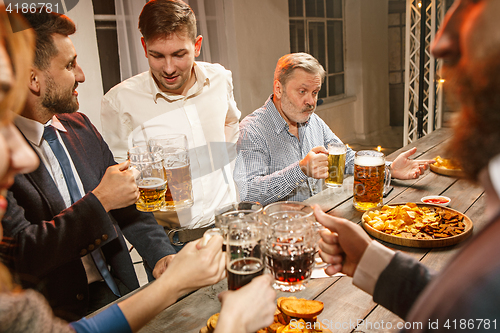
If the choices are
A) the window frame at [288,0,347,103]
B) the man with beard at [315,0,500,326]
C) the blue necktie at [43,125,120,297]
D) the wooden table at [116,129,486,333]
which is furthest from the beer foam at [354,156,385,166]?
the window frame at [288,0,347,103]

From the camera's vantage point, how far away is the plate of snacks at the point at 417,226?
1373mm

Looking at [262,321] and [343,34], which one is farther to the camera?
[343,34]

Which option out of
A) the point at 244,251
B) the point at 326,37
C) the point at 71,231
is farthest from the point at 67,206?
the point at 326,37

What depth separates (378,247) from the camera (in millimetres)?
916

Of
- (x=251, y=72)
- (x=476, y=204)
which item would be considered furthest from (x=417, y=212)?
(x=251, y=72)

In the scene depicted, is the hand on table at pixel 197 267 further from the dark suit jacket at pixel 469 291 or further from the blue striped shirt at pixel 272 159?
the blue striped shirt at pixel 272 159

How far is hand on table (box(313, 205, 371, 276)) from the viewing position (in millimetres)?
975

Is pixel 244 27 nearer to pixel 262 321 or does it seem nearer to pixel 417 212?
pixel 417 212

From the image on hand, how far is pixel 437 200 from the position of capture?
6.03 feet

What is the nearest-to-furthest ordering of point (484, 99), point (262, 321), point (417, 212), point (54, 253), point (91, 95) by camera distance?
1. point (484, 99)
2. point (262, 321)
3. point (54, 253)
4. point (417, 212)
5. point (91, 95)

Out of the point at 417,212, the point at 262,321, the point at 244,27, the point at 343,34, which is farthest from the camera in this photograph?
the point at 343,34

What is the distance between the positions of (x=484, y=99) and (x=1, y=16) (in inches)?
28.2

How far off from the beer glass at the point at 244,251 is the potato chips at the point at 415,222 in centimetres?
79

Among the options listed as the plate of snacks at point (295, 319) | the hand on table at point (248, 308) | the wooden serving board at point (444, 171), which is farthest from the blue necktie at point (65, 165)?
the wooden serving board at point (444, 171)
